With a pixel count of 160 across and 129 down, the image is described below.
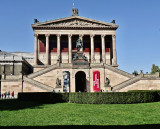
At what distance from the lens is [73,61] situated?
39.4 m

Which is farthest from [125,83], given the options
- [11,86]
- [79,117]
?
[79,117]

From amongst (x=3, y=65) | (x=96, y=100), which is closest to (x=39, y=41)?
(x=3, y=65)

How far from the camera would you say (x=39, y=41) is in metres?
57.0

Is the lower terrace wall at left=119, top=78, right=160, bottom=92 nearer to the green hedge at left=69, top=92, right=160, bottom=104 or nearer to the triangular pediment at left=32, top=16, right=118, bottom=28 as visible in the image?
the green hedge at left=69, top=92, right=160, bottom=104

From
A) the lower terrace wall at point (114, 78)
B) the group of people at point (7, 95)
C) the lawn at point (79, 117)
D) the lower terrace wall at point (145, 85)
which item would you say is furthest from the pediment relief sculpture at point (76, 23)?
the lawn at point (79, 117)

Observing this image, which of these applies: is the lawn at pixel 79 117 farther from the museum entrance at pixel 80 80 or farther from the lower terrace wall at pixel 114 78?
the museum entrance at pixel 80 80

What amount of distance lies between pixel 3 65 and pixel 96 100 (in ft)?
131

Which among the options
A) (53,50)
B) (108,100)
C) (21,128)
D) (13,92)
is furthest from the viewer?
(53,50)

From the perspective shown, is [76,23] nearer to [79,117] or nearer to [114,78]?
[114,78]

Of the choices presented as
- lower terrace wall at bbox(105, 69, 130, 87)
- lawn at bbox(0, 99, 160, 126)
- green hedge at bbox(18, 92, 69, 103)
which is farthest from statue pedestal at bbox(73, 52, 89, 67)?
lawn at bbox(0, 99, 160, 126)

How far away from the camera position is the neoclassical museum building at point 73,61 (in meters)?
37.1

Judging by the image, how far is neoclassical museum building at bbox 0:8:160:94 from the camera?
3712 centimetres

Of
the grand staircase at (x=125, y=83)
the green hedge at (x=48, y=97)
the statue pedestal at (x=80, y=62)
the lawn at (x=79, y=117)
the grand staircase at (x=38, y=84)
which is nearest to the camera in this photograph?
the lawn at (x=79, y=117)

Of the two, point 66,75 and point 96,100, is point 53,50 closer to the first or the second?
point 66,75
